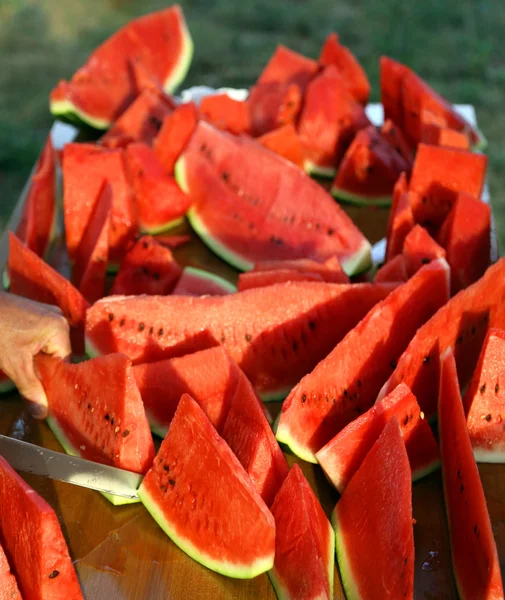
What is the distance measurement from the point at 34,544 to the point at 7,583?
14cm

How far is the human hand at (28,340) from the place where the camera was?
73.8 inches

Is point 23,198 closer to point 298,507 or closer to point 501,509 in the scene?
point 298,507

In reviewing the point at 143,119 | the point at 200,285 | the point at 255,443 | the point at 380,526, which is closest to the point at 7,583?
the point at 255,443

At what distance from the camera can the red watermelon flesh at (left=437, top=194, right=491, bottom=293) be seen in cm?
224

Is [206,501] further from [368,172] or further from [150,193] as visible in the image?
[368,172]

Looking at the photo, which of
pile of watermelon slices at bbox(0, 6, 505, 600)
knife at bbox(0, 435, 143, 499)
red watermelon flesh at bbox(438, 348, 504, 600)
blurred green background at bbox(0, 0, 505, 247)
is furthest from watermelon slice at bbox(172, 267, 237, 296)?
blurred green background at bbox(0, 0, 505, 247)

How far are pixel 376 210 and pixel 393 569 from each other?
164 cm

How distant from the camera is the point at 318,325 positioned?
6.72 ft

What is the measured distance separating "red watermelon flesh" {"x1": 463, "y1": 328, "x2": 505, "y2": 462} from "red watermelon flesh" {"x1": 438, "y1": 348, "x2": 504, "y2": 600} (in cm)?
7

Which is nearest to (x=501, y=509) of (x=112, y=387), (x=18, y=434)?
(x=112, y=387)

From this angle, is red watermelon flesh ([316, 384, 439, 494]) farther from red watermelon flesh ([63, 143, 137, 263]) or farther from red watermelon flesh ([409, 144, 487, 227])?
red watermelon flesh ([63, 143, 137, 263])

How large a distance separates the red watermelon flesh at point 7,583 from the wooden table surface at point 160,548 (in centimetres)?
16

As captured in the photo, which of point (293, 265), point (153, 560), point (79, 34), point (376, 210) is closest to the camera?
point (153, 560)

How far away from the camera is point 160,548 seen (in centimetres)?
167
